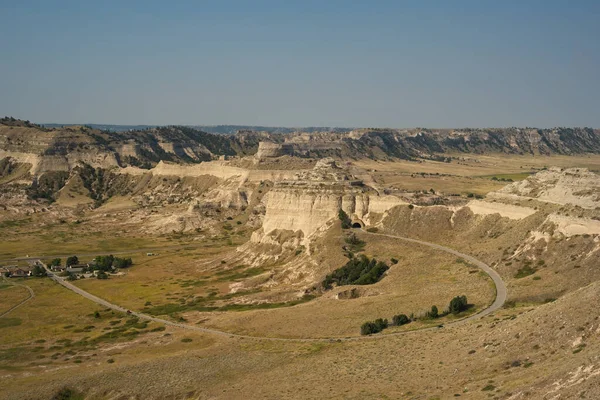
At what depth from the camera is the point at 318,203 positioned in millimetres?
108062

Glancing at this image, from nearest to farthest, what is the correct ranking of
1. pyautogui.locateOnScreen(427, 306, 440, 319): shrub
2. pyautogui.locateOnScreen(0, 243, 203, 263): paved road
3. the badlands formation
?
1. the badlands formation
2. pyautogui.locateOnScreen(427, 306, 440, 319): shrub
3. pyautogui.locateOnScreen(0, 243, 203, 263): paved road

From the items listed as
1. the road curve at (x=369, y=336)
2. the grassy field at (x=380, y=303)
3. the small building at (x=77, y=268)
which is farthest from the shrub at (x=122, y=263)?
the grassy field at (x=380, y=303)

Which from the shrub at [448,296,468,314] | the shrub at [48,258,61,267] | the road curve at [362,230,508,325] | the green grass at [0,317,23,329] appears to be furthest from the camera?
the shrub at [48,258,61,267]

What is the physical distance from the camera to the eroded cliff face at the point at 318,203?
10525cm

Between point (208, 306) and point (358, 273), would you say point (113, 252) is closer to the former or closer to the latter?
point (208, 306)

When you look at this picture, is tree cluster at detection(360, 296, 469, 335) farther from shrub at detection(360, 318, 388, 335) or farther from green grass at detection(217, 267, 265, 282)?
green grass at detection(217, 267, 265, 282)

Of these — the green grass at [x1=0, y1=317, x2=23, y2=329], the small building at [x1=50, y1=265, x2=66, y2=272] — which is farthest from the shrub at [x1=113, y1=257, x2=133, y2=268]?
the green grass at [x1=0, y1=317, x2=23, y2=329]

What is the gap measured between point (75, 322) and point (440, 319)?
49.0m

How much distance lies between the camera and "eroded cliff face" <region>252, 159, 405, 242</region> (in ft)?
345

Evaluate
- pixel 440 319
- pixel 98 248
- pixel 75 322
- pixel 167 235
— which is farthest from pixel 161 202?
pixel 440 319

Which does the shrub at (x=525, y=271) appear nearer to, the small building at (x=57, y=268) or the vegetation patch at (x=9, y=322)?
the vegetation patch at (x=9, y=322)

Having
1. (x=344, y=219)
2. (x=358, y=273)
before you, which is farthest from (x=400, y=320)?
(x=344, y=219)

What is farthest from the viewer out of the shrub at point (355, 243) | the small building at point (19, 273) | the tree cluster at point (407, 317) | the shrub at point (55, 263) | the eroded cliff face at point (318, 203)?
the shrub at point (55, 263)

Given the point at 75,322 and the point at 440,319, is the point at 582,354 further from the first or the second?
the point at 75,322
